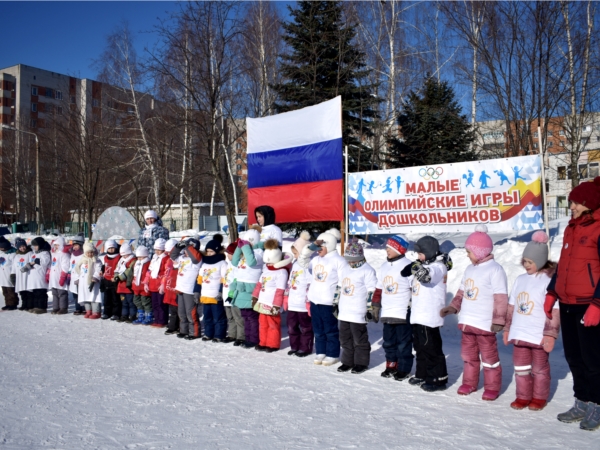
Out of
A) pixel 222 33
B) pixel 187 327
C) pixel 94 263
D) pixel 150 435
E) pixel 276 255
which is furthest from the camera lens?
pixel 222 33

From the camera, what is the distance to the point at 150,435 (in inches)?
165

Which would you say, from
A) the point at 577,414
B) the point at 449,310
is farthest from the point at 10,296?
the point at 577,414

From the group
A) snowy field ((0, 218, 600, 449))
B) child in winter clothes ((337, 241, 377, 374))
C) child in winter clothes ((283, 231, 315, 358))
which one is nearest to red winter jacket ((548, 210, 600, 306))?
snowy field ((0, 218, 600, 449))

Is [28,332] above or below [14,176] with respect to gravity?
below

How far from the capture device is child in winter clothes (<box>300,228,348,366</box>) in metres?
6.89

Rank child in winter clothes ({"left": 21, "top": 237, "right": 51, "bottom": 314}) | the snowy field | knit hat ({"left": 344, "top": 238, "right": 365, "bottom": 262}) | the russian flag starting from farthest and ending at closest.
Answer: child in winter clothes ({"left": 21, "top": 237, "right": 51, "bottom": 314})
the russian flag
knit hat ({"left": 344, "top": 238, "right": 365, "bottom": 262})
the snowy field

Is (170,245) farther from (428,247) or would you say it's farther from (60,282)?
(428,247)

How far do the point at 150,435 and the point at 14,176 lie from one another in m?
44.4

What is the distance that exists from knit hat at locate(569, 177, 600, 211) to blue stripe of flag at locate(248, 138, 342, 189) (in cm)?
609

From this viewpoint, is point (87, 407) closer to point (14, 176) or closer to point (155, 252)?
point (155, 252)

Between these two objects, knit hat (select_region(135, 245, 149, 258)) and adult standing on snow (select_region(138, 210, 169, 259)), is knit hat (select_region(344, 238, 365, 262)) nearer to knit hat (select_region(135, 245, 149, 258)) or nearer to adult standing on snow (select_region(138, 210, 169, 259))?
knit hat (select_region(135, 245, 149, 258))

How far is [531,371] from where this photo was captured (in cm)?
507

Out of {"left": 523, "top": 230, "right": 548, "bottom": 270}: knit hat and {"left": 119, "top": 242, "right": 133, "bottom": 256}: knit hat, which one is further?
{"left": 119, "top": 242, "right": 133, "bottom": 256}: knit hat

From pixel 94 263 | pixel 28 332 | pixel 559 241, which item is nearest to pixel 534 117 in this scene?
pixel 559 241
